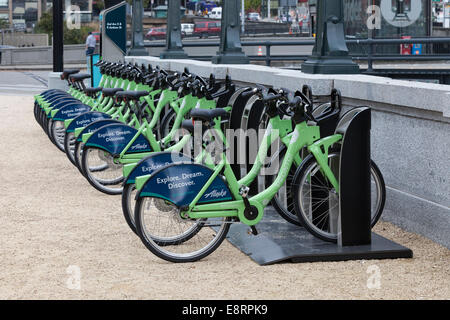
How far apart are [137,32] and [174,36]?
15.4 ft

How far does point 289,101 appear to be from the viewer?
6.39 metres

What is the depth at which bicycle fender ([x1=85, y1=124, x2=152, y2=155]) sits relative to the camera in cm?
849

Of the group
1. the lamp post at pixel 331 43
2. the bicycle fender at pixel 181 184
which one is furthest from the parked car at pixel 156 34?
the bicycle fender at pixel 181 184

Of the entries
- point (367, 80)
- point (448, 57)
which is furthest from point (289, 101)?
point (448, 57)

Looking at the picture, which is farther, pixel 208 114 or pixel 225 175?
pixel 208 114

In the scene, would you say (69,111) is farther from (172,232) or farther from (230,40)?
(172,232)

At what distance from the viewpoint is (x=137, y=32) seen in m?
22.2

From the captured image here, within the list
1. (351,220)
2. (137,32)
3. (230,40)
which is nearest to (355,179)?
(351,220)

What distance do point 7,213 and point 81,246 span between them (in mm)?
1590

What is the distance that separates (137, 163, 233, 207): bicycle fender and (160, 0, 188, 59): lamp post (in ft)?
38.7

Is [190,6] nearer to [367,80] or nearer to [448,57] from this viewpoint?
[448,57]

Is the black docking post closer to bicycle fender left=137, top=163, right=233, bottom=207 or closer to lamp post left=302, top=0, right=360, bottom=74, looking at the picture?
bicycle fender left=137, top=163, right=233, bottom=207

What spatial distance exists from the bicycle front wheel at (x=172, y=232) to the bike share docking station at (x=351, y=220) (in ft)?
1.06
